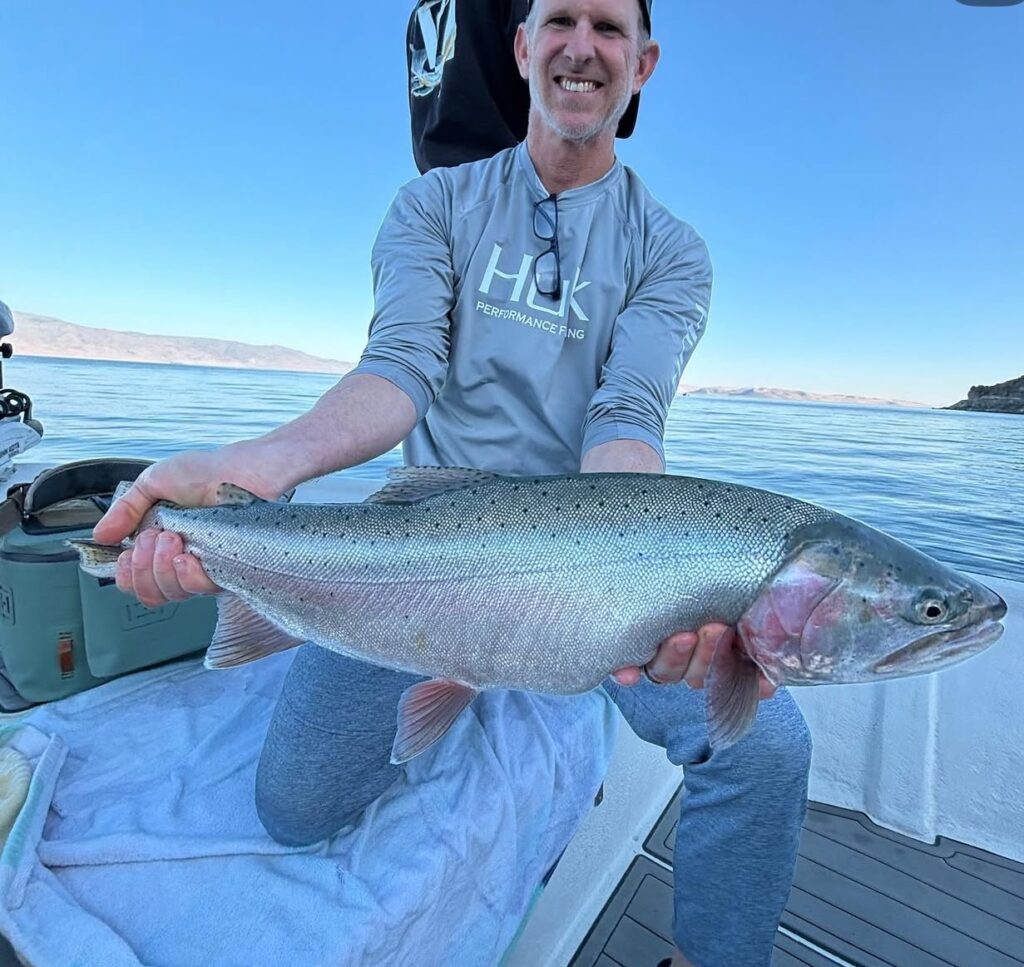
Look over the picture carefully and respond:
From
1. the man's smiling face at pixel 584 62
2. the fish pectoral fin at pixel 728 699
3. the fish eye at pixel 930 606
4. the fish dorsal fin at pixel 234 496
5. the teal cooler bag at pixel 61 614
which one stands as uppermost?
the man's smiling face at pixel 584 62

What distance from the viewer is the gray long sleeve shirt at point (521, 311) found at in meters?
2.94

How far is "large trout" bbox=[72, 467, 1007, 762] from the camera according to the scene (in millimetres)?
1790

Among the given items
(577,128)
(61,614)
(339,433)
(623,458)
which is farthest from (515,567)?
(61,614)

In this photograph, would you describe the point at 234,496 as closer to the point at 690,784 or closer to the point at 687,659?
the point at 687,659

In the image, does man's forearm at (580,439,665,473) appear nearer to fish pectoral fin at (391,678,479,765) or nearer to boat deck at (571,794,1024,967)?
fish pectoral fin at (391,678,479,765)

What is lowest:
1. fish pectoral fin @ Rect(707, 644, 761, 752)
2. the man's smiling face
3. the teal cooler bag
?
the teal cooler bag

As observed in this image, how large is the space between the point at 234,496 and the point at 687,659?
1.54 meters

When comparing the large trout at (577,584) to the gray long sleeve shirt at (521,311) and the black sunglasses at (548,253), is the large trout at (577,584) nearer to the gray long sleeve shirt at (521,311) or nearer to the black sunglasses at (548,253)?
the gray long sleeve shirt at (521,311)

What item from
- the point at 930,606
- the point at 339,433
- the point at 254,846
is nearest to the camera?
the point at 930,606

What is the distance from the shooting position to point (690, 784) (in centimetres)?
225

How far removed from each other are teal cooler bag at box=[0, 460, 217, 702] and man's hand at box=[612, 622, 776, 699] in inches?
91.7

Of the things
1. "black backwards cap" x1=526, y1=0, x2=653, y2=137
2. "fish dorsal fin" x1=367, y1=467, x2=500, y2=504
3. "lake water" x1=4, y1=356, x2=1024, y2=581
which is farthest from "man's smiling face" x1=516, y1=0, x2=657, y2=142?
"lake water" x1=4, y1=356, x2=1024, y2=581

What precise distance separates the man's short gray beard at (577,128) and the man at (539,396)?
10mm

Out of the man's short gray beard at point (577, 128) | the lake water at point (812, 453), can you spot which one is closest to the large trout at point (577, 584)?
the man's short gray beard at point (577, 128)
